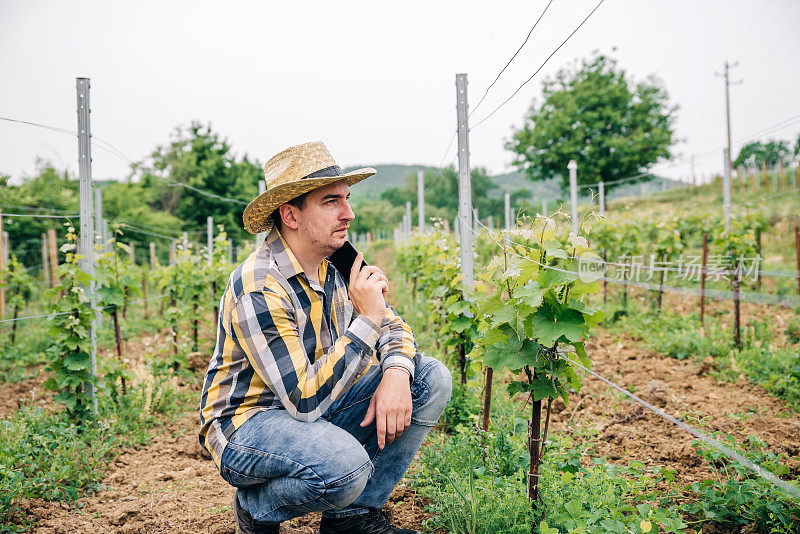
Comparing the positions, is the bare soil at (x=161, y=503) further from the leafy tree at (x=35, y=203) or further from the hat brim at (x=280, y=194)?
the leafy tree at (x=35, y=203)

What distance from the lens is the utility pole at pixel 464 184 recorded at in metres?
3.66

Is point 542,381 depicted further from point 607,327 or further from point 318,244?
point 607,327

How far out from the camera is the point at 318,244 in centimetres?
229

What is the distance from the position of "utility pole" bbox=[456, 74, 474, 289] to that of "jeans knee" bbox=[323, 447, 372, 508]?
1705 mm

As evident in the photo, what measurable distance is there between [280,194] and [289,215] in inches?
4.8

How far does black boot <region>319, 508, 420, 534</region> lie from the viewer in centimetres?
229

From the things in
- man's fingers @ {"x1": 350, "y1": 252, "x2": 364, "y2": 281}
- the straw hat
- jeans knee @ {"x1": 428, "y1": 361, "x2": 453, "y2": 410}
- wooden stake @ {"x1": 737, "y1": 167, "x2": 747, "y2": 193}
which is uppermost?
wooden stake @ {"x1": 737, "y1": 167, "x2": 747, "y2": 193}

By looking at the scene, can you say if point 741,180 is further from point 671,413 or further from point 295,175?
point 295,175

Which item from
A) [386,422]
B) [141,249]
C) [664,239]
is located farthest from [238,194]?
[386,422]

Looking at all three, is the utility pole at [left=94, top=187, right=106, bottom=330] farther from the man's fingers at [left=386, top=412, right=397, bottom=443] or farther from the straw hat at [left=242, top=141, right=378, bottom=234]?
the man's fingers at [left=386, top=412, right=397, bottom=443]

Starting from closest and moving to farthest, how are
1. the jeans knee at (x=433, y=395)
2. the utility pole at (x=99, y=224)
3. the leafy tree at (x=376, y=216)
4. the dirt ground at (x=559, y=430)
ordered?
the jeans knee at (x=433, y=395) < the dirt ground at (x=559, y=430) < the utility pole at (x=99, y=224) < the leafy tree at (x=376, y=216)

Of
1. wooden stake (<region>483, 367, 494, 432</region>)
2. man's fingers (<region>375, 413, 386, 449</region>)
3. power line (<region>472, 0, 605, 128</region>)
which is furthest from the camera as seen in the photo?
wooden stake (<region>483, 367, 494, 432</region>)

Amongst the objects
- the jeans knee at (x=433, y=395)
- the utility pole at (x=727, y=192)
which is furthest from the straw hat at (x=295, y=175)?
the utility pole at (x=727, y=192)

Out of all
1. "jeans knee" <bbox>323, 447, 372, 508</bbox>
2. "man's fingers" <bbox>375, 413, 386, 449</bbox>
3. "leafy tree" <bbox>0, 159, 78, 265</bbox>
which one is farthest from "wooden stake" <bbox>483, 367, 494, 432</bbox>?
"leafy tree" <bbox>0, 159, 78, 265</bbox>
